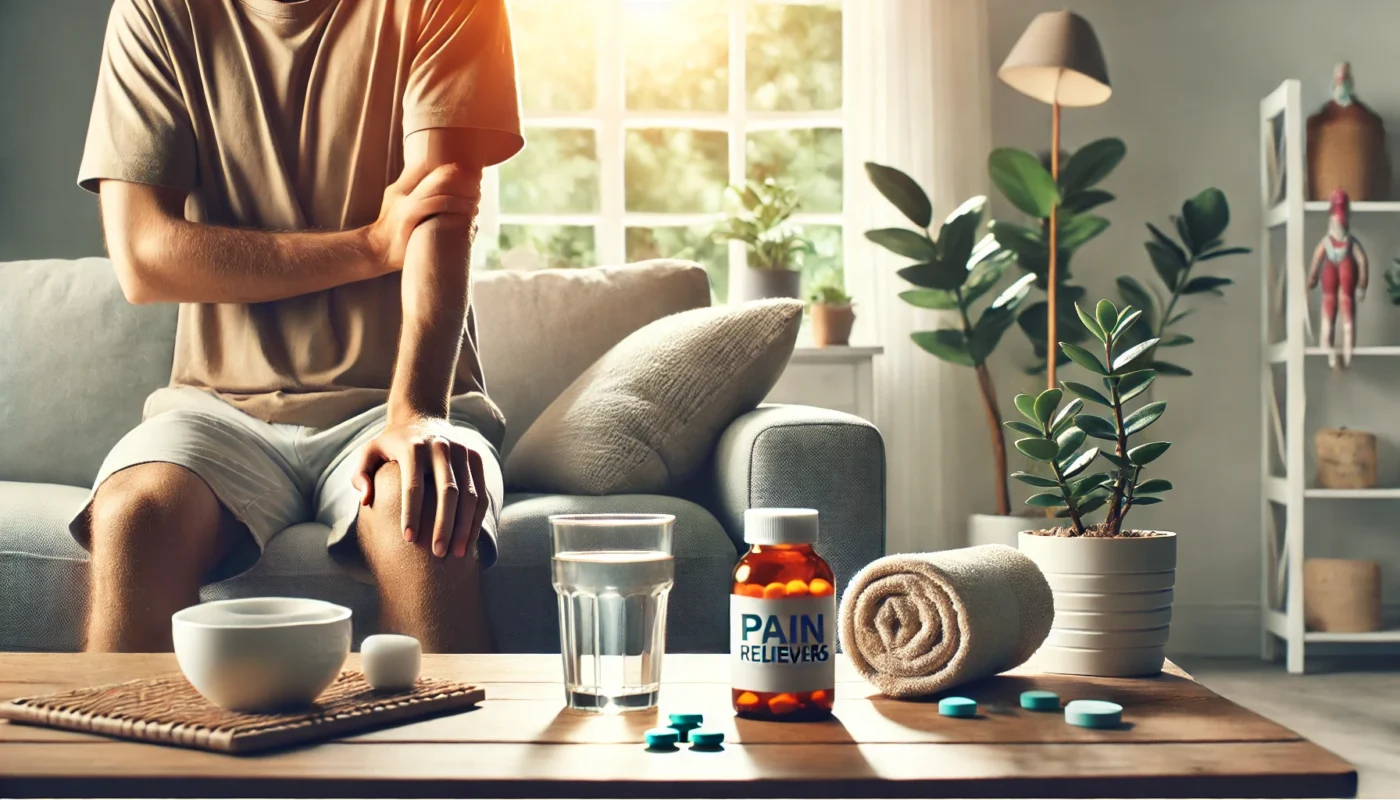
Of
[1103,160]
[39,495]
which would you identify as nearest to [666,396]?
A: [39,495]

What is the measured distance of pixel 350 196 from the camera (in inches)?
70.6

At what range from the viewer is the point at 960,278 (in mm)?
3168

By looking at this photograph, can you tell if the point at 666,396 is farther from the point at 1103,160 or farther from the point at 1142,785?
the point at 1103,160

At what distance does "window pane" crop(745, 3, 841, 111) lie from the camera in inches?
146

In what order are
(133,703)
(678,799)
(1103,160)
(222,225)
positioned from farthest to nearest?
(1103,160)
(222,225)
(133,703)
(678,799)

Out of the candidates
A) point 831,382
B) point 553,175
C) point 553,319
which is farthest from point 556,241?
point 553,319

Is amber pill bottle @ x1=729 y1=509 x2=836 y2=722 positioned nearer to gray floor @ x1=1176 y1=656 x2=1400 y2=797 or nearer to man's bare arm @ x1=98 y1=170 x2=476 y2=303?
man's bare arm @ x1=98 y1=170 x2=476 y2=303

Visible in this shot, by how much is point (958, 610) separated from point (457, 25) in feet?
4.01

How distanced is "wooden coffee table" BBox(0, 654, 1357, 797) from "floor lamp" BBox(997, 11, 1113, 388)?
2409 mm

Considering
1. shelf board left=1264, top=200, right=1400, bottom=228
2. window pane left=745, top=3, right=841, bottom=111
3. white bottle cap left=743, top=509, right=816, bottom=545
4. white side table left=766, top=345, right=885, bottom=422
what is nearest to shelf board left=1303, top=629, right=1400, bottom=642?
shelf board left=1264, top=200, right=1400, bottom=228

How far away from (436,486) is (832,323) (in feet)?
7.02

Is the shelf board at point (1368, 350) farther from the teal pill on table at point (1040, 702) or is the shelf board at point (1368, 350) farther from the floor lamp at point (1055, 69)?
the teal pill on table at point (1040, 702)

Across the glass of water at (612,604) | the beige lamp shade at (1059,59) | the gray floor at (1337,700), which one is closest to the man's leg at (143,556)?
the glass of water at (612,604)

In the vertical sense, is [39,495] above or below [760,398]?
below
